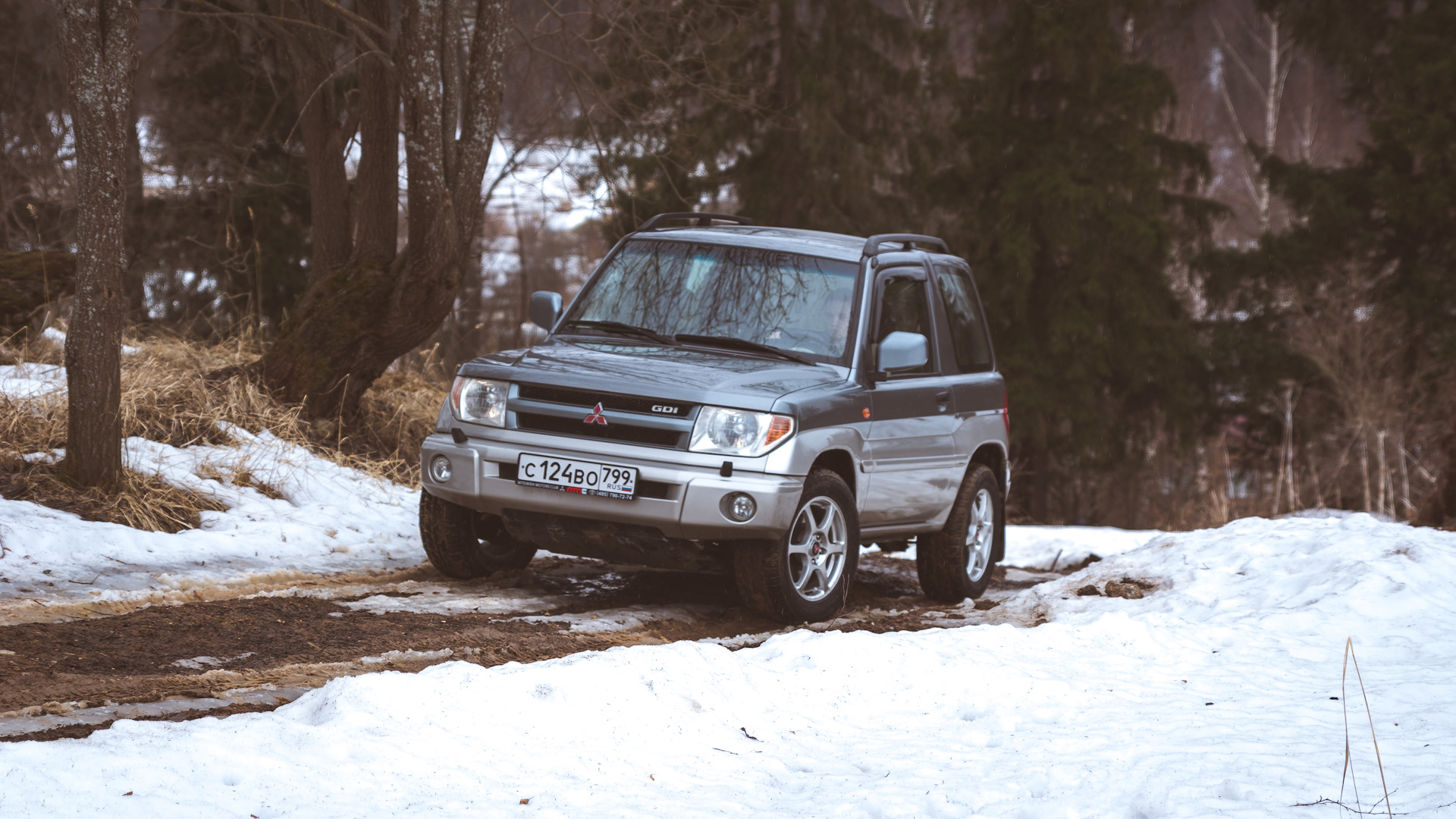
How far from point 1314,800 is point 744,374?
3.37m

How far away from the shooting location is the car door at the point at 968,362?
8.30 m

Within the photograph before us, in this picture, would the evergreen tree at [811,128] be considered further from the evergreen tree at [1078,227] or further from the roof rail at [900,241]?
the roof rail at [900,241]

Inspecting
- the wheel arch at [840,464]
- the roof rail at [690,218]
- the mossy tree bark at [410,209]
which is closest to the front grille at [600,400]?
the wheel arch at [840,464]

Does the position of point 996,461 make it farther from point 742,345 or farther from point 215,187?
point 215,187

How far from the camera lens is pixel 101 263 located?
785cm

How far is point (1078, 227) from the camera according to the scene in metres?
24.1

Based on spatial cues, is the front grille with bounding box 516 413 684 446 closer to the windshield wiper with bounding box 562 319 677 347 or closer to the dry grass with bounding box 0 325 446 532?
the windshield wiper with bounding box 562 319 677 347

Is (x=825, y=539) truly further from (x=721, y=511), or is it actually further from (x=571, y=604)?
(x=571, y=604)

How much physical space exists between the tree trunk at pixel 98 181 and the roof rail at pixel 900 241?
4293mm

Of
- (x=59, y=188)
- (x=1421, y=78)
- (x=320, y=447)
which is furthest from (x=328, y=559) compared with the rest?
(x=1421, y=78)

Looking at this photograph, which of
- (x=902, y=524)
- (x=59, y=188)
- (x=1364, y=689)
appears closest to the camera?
(x=1364, y=689)

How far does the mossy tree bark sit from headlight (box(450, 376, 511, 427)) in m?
3.51

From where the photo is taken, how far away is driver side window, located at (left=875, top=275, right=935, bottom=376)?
7.70 metres

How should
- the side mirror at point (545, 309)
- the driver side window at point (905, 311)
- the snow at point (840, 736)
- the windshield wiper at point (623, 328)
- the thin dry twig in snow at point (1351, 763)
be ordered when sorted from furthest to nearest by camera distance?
1. the driver side window at point (905, 311)
2. the side mirror at point (545, 309)
3. the windshield wiper at point (623, 328)
4. the thin dry twig in snow at point (1351, 763)
5. the snow at point (840, 736)
